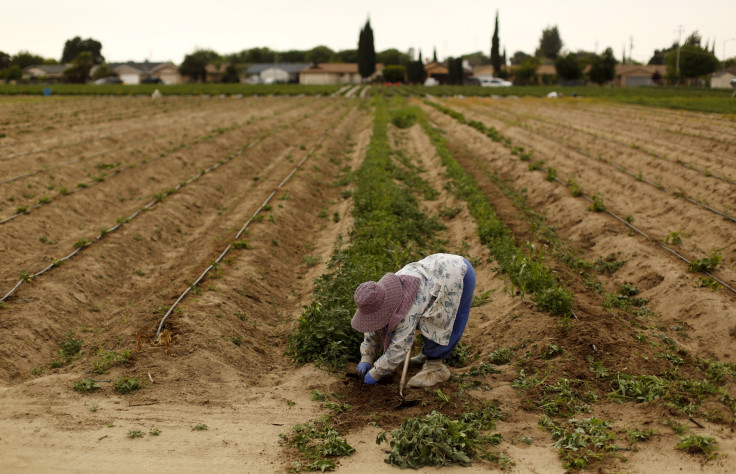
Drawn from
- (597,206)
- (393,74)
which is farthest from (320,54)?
(597,206)

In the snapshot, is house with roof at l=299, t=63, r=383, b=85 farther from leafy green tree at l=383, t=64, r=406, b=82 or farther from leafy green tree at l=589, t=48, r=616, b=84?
leafy green tree at l=589, t=48, r=616, b=84

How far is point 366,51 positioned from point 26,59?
62.5 metres

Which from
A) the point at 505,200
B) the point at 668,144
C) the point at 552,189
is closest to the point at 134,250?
the point at 505,200

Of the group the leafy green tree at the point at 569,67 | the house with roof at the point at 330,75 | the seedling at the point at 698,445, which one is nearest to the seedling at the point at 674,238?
the seedling at the point at 698,445

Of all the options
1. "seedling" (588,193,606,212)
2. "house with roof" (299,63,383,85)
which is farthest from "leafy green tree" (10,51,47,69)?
"seedling" (588,193,606,212)

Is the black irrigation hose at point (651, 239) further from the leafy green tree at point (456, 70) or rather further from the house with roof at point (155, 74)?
the house with roof at point (155, 74)

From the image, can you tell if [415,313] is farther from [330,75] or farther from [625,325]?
[330,75]

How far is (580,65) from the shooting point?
81.3m

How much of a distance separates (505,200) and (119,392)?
9.44m

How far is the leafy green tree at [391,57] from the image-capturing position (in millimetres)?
128125

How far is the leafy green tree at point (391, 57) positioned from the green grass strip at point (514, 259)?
388 feet

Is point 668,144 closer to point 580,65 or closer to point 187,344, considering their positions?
point 187,344

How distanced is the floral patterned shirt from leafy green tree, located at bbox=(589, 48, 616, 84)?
7695cm

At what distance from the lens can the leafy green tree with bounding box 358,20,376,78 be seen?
87.9 meters
